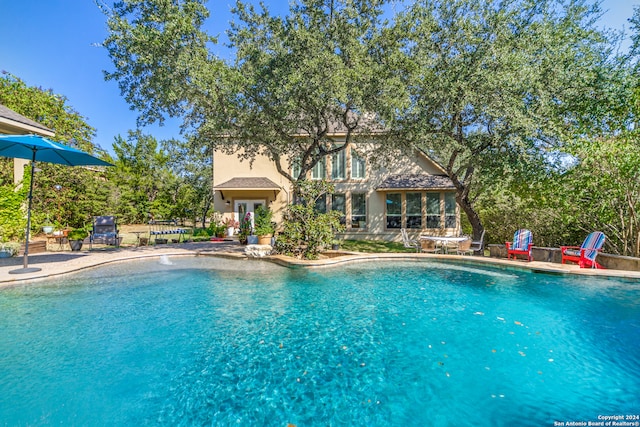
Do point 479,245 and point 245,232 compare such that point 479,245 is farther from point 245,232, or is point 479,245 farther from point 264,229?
point 245,232

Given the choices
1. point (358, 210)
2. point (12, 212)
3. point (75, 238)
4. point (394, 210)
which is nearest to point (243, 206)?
point (358, 210)

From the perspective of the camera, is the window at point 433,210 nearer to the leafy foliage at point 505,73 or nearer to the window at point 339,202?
the window at point 339,202

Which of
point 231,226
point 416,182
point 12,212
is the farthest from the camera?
point 231,226

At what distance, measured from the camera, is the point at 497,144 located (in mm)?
12539

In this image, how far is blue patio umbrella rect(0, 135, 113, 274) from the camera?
8.28 metres

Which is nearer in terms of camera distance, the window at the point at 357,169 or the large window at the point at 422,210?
the large window at the point at 422,210

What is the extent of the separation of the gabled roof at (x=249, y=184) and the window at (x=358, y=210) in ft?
17.4

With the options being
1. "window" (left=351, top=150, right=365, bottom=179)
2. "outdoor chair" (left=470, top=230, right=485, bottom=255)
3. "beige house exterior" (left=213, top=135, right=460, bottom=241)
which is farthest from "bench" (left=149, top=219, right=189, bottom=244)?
"outdoor chair" (left=470, top=230, right=485, bottom=255)

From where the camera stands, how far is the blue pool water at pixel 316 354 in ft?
11.3

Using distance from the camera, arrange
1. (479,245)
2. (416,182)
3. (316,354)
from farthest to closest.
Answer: (416,182) < (479,245) < (316,354)

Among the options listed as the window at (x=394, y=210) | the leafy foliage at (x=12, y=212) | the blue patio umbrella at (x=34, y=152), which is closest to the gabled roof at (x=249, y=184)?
the window at (x=394, y=210)

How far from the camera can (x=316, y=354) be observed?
473 cm

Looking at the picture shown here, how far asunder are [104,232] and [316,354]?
47.7 feet

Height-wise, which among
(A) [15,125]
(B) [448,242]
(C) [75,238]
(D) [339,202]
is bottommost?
(B) [448,242]
